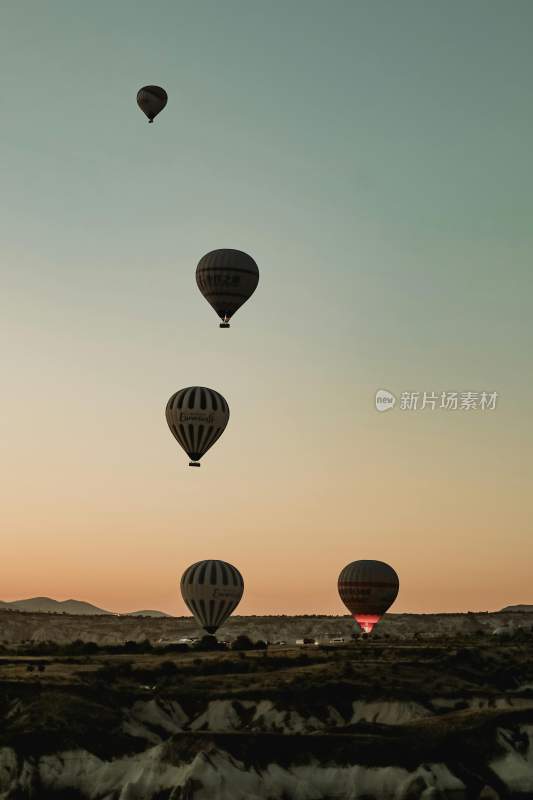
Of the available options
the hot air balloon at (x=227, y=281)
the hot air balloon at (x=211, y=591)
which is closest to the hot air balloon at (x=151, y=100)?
the hot air balloon at (x=227, y=281)

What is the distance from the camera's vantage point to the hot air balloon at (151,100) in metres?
140

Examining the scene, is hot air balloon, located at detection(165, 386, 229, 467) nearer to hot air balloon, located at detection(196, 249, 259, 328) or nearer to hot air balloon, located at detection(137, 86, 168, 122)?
hot air balloon, located at detection(196, 249, 259, 328)

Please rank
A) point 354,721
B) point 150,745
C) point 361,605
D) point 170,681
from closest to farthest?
point 150,745 < point 354,721 < point 170,681 < point 361,605

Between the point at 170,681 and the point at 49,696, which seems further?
the point at 170,681

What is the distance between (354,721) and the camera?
110 metres

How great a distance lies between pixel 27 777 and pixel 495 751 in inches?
1378

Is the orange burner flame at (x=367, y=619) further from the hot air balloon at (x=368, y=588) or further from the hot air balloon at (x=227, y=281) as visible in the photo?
the hot air balloon at (x=227, y=281)

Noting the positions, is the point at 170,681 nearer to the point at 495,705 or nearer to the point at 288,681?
the point at 288,681

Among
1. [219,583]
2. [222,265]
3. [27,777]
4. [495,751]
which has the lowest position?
[27,777]

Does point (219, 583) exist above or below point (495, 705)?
above

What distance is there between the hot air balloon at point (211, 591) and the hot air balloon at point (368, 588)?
18833mm

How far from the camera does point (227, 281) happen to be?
138 m

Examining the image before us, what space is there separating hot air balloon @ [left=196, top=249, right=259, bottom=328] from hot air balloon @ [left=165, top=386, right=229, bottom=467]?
32.8ft

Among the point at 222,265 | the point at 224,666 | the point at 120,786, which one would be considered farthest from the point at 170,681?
the point at 222,265
